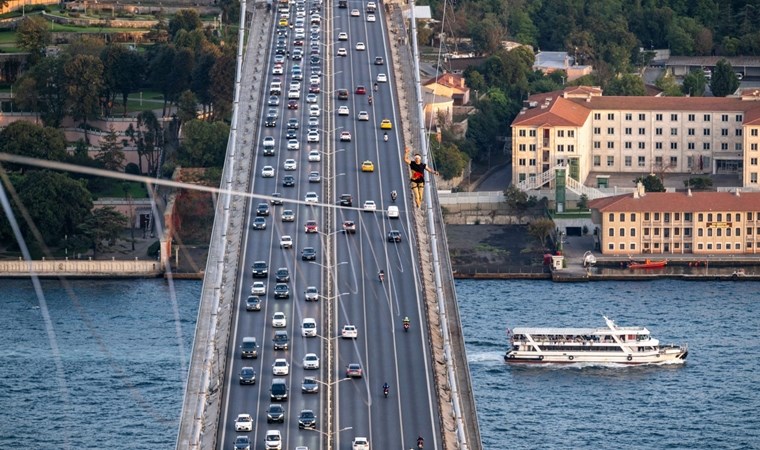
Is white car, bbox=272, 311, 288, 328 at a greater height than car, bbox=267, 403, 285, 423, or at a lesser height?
greater

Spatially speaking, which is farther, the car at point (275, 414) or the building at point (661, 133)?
the building at point (661, 133)

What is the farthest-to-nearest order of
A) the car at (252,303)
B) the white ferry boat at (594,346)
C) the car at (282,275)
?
1. the white ferry boat at (594,346)
2. the car at (282,275)
3. the car at (252,303)

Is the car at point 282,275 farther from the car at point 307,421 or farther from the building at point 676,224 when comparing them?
the building at point 676,224

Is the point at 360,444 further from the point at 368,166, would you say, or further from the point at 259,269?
the point at 368,166

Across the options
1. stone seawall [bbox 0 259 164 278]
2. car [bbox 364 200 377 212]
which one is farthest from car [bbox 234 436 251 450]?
stone seawall [bbox 0 259 164 278]

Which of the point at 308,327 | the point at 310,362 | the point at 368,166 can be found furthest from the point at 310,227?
the point at 310,362

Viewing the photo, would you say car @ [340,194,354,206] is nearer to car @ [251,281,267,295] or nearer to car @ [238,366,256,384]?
car @ [251,281,267,295]

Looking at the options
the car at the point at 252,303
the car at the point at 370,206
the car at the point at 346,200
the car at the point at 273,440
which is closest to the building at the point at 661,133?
the car at the point at 346,200
